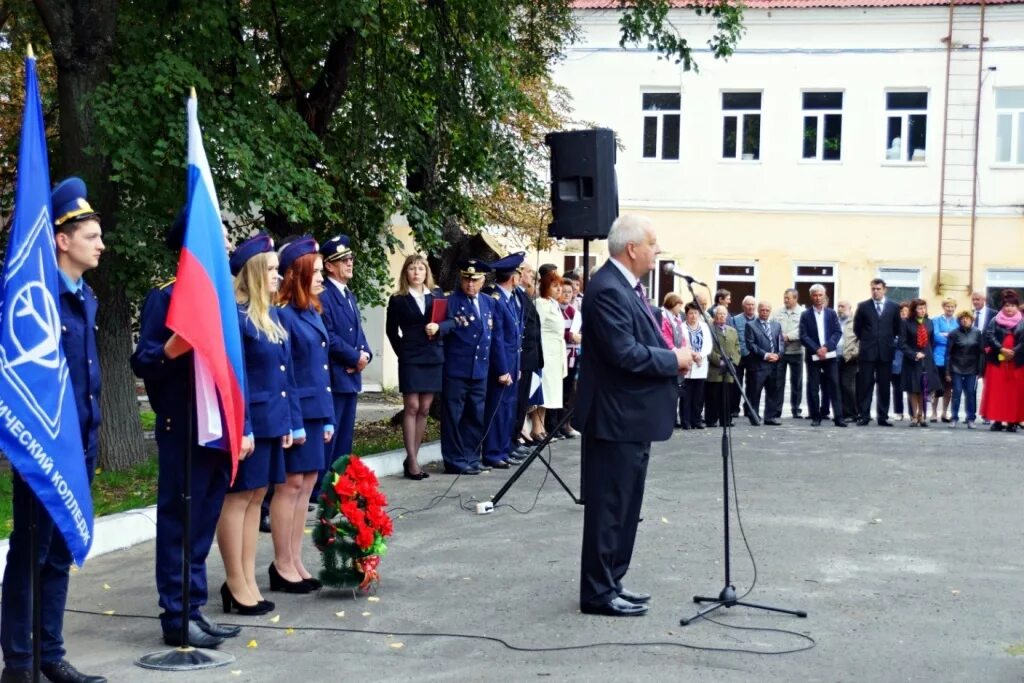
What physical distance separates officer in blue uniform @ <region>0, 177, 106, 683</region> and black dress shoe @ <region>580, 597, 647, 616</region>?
Answer: 9.11 feet

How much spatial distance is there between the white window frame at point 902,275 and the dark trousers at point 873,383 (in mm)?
12208

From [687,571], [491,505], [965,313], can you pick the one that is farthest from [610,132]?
[965,313]

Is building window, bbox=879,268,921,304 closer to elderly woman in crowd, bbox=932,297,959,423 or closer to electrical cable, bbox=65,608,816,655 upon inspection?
elderly woman in crowd, bbox=932,297,959,423

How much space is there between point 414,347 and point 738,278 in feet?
66.9

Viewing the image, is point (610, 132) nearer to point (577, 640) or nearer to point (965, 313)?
point (577, 640)

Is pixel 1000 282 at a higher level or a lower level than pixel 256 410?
lower

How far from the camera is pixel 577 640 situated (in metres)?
7.10

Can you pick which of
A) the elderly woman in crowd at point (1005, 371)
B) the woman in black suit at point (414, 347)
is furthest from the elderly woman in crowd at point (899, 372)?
the woman in black suit at point (414, 347)

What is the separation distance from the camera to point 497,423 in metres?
14.4

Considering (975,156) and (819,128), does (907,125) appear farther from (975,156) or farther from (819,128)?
(819,128)

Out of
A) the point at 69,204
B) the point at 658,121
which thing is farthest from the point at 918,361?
the point at 69,204

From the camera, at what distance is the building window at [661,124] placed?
33.4 meters

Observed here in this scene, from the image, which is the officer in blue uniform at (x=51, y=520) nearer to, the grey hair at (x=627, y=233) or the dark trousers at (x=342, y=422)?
the grey hair at (x=627, y=233)

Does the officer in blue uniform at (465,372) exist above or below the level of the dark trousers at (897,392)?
above
